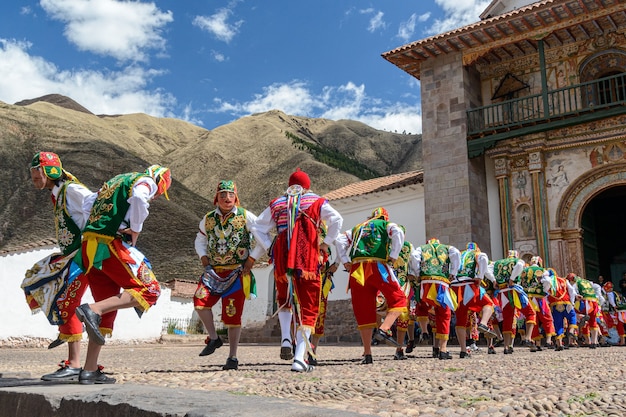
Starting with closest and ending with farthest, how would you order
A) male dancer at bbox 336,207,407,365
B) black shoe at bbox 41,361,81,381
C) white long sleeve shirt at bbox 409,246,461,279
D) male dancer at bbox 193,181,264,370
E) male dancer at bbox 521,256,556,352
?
1. black shoe at bbox 41,361,81,381
2. male dancer at bbox 193,181,264,370
3. male dancer at bbox 336,207,407,365
4. white long sleeve shirt at bbox 409,246,461,279
5. male dancer at bbox 521,256,556,352

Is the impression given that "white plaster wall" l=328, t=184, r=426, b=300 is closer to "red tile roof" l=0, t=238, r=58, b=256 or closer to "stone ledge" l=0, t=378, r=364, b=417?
"red tile roof" l=0, t=238, r=58, b=256

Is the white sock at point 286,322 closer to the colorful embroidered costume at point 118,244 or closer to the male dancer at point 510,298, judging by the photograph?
the colorful embroidered costume at point 118,244

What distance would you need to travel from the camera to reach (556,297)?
11.0 metres

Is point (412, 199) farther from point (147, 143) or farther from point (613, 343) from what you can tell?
point (147, 143)

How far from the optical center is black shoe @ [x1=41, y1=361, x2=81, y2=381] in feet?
12.6

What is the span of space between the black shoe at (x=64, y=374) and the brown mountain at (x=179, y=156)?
112 feet

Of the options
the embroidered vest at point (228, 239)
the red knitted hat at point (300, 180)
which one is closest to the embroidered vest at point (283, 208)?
the red knitted hat at point (300, 180)

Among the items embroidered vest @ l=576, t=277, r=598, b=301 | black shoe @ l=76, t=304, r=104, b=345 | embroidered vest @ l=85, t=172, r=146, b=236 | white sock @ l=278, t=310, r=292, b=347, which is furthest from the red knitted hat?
embroidered vest @ l=576, t=277, r=598, b=301

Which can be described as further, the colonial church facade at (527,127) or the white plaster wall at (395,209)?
the white plaster wall at (395,209)

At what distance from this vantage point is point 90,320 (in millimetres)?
3590

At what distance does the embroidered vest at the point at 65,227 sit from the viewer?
4.22 m

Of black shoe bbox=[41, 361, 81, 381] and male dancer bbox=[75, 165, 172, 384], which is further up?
male dancer bbox=[75, 165, 172, 384]

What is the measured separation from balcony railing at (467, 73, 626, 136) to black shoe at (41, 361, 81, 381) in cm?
1367

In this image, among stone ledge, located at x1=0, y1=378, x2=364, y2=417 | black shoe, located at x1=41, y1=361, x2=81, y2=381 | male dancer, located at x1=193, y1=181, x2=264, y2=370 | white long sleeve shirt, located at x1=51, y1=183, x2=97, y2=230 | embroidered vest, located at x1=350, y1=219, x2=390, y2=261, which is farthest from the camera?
embroidered vest, located at x1=350, y1=219, x2=390, y2=261
